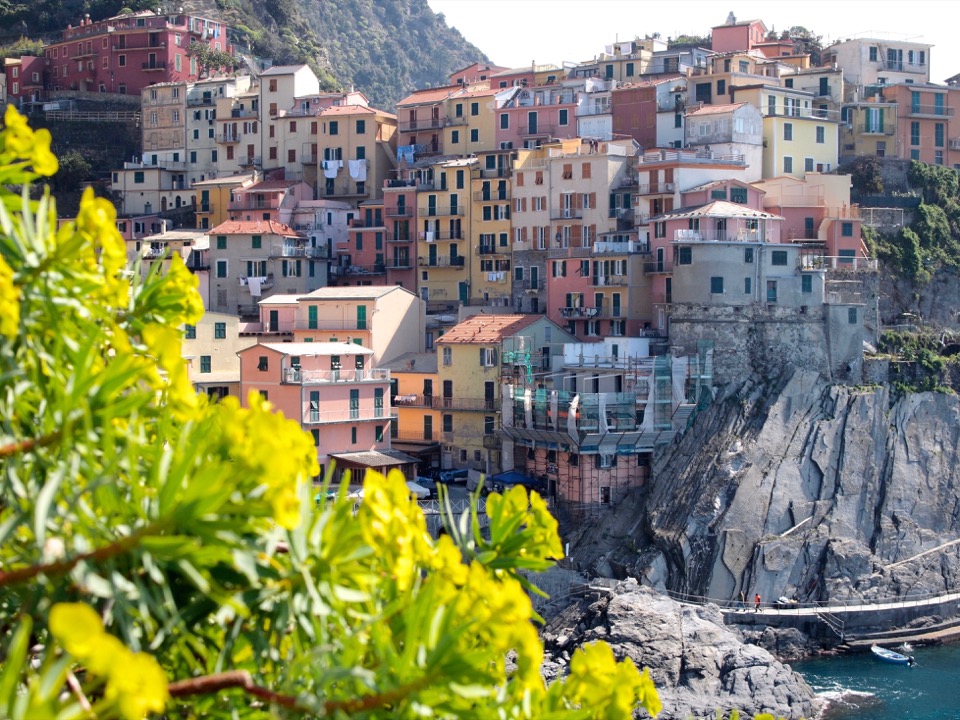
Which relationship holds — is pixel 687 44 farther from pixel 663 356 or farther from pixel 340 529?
pixel 340 529

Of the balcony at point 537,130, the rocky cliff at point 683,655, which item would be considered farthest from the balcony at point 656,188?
the rocky cliff at point 683,655

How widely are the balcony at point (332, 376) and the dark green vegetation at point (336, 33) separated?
42648 mm

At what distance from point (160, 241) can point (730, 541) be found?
32678 mm

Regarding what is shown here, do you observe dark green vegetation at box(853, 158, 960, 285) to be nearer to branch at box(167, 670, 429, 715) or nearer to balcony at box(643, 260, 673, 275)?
balcony at box(643, 260, 673, 275)

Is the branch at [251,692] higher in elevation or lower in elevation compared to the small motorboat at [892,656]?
higher

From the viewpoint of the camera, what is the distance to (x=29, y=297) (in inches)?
268

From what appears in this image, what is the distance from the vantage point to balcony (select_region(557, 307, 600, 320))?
5678 centimetres

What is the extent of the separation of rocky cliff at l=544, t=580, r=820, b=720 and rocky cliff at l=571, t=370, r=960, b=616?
3.38 meters

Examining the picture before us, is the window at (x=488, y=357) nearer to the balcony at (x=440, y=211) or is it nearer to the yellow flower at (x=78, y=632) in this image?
the balcony at (x=440, y=211)

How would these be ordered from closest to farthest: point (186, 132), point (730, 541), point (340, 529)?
point (340, 529), point (730, 541), point (186, 132)

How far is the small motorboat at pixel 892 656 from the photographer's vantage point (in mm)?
44969

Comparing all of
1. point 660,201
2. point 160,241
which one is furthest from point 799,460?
point 160,241

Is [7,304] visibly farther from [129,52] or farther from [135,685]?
Result: [129,52]

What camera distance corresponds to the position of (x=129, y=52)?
8694 centimetres
